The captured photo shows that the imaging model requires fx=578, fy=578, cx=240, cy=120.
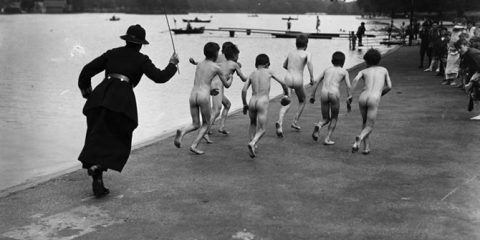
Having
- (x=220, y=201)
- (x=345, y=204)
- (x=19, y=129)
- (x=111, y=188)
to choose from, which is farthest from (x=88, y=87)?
(x=19, y=129)

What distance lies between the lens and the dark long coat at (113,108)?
22.6 feet

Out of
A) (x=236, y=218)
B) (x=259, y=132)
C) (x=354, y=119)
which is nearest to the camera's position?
(x=236, y=218)

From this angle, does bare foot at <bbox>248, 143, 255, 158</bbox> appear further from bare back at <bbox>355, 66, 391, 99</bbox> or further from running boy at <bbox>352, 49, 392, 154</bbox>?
bare back at <bbox>355, 66, 391, 99</bbox>

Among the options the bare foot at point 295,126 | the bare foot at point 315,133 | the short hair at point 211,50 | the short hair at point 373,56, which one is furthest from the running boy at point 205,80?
the bare foot at point 295,126

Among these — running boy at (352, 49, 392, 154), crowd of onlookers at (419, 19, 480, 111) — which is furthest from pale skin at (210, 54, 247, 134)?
crowd of onlookers at (419, 19, 480, 111)

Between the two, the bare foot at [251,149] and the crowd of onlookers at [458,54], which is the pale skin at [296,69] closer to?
the bare foot at [251,149]

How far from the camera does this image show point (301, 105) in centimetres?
1128

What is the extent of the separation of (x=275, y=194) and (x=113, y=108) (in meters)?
2.23

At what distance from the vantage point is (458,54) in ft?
58.2

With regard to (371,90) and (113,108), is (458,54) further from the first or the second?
(113,108)

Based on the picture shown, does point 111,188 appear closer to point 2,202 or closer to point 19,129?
point 2,202

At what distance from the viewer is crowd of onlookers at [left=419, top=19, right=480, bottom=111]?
12.1 m

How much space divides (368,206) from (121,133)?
3063mm

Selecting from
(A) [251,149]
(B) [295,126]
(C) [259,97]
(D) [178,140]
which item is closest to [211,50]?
(C) [259,97]
